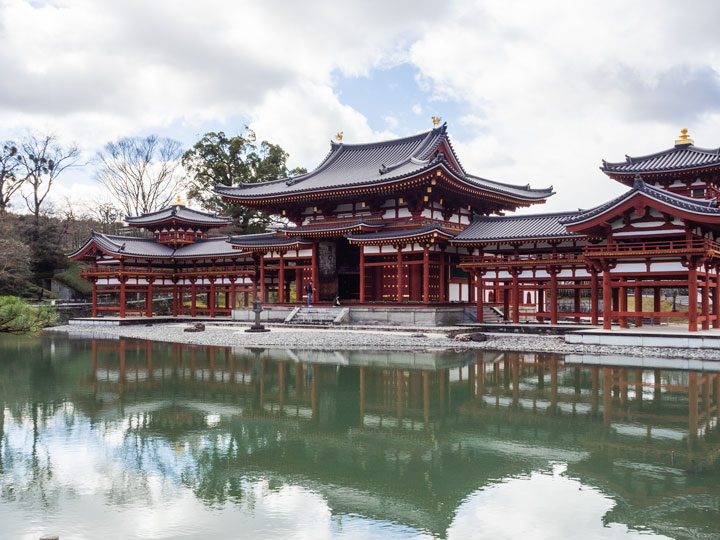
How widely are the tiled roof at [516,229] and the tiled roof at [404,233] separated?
0.86m

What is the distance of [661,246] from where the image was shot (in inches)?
854

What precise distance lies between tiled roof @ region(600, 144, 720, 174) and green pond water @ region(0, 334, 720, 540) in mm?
14400

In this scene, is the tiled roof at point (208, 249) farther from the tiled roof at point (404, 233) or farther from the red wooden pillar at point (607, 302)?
the red wooden pillar at point (607, 302)

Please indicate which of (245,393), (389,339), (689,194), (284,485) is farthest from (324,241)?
(284,485)

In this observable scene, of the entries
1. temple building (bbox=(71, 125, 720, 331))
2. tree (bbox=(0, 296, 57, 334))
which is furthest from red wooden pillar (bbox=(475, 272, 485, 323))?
tree (bbox=(0, 296, 57, 334))

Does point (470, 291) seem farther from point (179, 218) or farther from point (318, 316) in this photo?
point (179, 218)

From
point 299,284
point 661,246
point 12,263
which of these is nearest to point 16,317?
point 661,246

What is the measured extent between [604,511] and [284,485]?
3570 mm

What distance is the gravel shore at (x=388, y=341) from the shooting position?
774 inches

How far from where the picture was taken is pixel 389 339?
78.4 ft

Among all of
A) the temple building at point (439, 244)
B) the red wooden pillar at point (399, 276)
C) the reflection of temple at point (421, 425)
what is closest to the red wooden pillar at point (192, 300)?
the temple building at point (439, 244)

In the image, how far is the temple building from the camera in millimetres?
22125

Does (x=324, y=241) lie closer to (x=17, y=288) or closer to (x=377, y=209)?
(x=377, y=209)

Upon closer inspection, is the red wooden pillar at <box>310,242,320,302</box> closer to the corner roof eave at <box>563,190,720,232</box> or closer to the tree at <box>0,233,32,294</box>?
the corner roof eave at <box>563,190,720,232</box>
